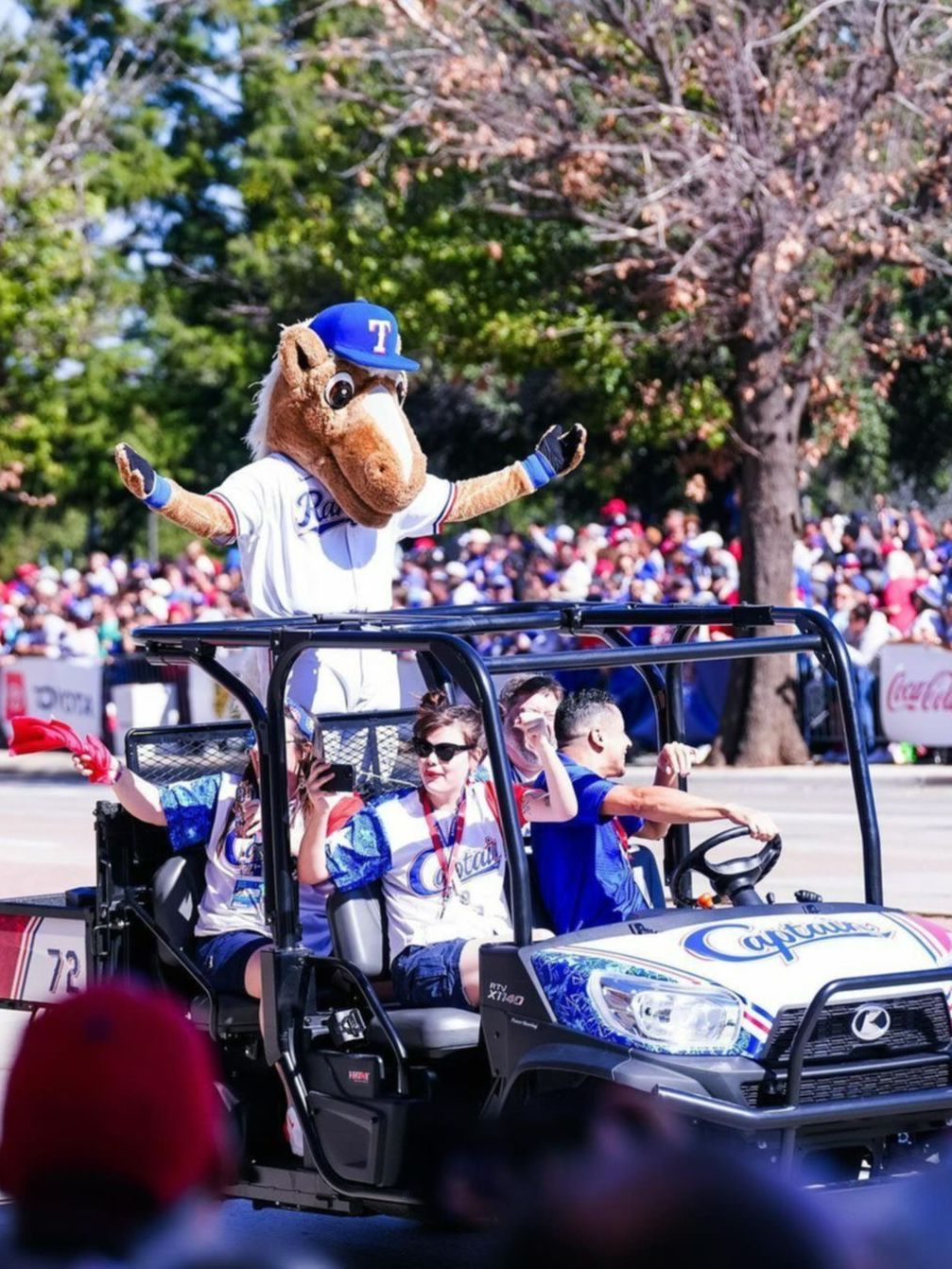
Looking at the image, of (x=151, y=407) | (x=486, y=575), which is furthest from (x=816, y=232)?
(x=151, y=407)

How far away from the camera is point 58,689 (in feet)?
74.8

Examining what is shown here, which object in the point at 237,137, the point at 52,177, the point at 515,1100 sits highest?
the point at 237,137

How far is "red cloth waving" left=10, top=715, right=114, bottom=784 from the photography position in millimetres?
5500

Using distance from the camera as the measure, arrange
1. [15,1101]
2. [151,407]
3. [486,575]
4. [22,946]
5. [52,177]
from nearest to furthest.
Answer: [15,1101]
[22,946]
[486,575]
[52,177]
[151,407]

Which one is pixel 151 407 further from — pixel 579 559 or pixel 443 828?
pixel 443 828

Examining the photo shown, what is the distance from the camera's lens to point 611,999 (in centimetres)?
464

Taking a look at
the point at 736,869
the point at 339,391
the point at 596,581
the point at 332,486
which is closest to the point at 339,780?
the point at 736,869

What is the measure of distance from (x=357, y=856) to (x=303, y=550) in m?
2.31

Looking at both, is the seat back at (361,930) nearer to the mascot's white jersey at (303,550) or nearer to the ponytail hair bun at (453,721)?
the ponytail hair bun at (453,721)

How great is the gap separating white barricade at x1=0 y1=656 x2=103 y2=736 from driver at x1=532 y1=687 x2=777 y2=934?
16173 mm

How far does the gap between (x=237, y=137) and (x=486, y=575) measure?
23358 mm

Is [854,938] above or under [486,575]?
under

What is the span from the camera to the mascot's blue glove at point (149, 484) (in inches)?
283

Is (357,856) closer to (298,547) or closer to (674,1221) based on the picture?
(298,547)
